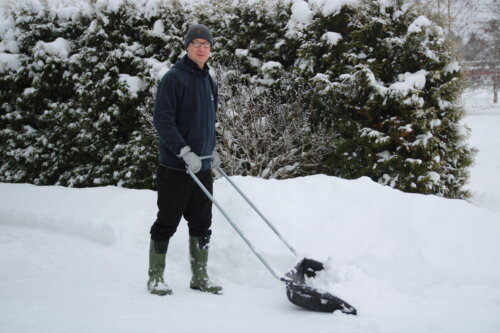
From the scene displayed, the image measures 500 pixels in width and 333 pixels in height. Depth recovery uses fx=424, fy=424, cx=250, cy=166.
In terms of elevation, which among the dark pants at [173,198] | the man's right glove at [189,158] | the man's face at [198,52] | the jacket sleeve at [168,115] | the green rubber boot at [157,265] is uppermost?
the man's face at [198,52]

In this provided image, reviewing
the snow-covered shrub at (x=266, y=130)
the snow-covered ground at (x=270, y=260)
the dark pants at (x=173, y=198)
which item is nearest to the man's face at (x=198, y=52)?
the dark pants at (x=173, y=198)

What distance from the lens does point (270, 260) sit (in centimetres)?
360

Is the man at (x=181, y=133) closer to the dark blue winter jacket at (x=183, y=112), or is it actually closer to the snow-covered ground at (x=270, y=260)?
the dark blue winter jacket at (x=183, y=112)

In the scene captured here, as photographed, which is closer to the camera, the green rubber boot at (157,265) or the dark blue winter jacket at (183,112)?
the dark blue winter jacket at (183,112)

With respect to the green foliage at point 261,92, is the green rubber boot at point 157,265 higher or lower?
lower

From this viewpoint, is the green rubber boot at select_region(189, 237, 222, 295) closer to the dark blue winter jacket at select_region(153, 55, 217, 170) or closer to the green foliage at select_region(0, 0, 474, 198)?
the dark blue winter jacket at select_region(153, 55, 217, 170)

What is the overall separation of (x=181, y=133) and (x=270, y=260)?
A: 1.33m

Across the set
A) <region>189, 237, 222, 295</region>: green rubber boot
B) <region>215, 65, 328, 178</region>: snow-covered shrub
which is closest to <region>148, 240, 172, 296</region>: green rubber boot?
<region>189, 237, 222, 295</region>: green rubber boot

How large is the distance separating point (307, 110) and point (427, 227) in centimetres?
262

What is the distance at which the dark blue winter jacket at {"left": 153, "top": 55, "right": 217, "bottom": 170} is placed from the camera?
2.96 metres

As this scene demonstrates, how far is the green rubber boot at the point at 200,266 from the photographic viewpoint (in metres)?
3.25

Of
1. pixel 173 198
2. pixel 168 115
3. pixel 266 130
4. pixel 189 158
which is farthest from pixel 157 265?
pixel 266 130

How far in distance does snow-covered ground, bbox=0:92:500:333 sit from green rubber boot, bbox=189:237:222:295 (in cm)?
10

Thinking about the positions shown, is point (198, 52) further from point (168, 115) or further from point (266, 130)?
point (266, 130)
